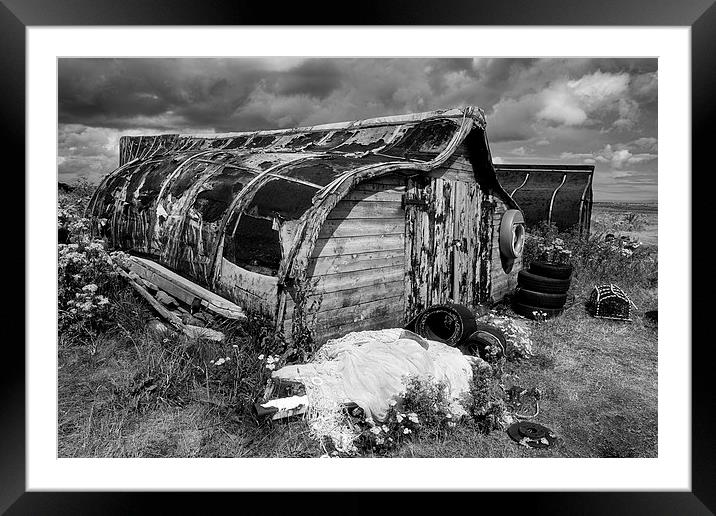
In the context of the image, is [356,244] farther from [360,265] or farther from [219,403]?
[219,403]

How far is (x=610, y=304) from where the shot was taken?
24.0 feet

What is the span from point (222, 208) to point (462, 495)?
143 inches

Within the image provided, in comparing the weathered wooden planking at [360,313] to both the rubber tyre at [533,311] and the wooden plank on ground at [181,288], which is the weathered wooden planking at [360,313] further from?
the rubber tyre at [533,311]

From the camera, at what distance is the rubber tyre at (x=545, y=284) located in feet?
24.5

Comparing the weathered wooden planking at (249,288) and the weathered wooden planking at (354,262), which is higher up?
the weathered wooden planking at (354,262)

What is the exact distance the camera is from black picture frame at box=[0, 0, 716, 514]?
3.56 meters

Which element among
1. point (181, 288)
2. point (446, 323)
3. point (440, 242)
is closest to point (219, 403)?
point (181, 288)

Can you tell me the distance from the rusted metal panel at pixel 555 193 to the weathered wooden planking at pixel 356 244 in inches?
269

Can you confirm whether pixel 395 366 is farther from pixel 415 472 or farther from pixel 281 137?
pixel 281 137

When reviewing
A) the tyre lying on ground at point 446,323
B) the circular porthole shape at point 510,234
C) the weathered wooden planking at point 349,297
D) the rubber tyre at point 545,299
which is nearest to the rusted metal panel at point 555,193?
the circular porthole shape at point 510,234

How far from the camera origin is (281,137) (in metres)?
8.41
